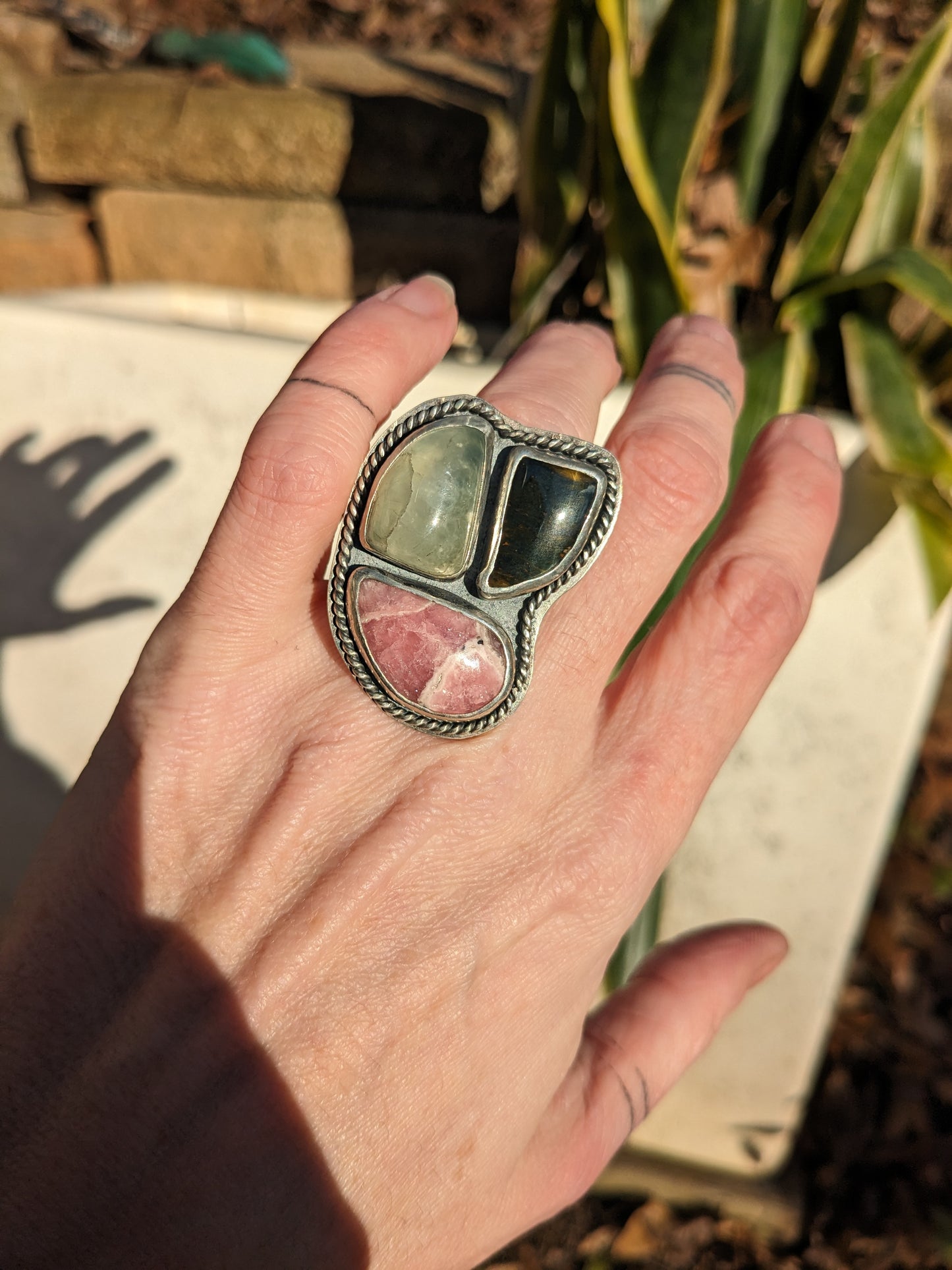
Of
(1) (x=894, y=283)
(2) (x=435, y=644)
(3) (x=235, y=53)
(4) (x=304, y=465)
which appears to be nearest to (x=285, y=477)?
(4) (x=304, y=465)

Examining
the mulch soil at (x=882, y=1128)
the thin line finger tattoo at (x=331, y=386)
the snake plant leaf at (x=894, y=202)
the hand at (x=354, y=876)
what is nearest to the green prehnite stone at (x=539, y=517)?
the hand at (x=354, y=876)

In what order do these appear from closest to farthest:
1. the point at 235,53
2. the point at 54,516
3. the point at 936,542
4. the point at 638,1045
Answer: the point at 638,1045
the point at 936,542
the point at 54,516
the point at 235,53

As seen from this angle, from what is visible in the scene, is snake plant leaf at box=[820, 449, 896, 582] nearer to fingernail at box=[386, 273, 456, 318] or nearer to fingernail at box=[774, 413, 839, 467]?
fingernail at box=[774, 413, 839, 467]

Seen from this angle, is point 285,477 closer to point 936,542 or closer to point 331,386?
point 331,386

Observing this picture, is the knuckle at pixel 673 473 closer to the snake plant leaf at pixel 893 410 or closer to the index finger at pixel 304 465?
the index finger at pixel 304 465

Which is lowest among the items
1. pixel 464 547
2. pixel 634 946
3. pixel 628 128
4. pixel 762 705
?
pixel 634 946

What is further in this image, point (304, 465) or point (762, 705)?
point (762, 705)

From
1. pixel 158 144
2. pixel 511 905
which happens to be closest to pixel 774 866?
pixel 511 905
